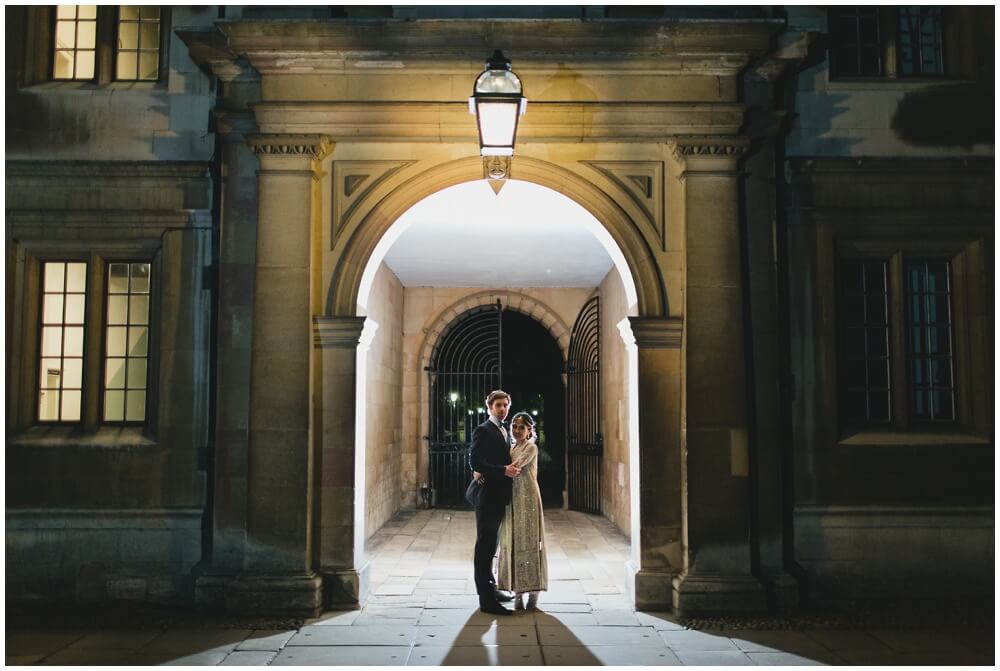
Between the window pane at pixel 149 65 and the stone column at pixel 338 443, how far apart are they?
3.04 metres

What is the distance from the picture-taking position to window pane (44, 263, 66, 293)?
7879 millimetres

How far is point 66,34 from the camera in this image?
8180 mm

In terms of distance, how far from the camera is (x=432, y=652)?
5.92 meters

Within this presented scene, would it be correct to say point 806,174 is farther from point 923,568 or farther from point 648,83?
point 923,568

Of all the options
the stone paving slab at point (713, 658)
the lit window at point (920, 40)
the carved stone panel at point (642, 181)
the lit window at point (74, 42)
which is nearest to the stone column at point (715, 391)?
the carved stone panel at point (642, 181)

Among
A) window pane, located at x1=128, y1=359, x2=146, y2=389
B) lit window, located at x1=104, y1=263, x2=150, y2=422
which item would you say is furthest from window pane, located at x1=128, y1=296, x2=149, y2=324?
window pane, located at x1=128, y1=359, x2=146, y2=389

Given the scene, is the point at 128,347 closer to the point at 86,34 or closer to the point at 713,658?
the point at 86,34

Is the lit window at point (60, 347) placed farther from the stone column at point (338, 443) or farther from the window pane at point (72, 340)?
the stone column at point (338, 443)

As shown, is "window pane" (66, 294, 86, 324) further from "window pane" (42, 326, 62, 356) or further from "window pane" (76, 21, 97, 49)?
"window pane" (76, 21, 97, 49)

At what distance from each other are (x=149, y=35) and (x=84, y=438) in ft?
12.9

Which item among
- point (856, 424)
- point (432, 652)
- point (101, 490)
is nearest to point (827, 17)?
point (856, 424)

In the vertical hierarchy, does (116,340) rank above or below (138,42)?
below

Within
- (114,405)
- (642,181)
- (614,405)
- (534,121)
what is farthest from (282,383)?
(614,405)

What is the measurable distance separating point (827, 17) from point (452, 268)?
7600 millimetres
